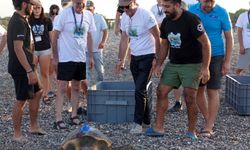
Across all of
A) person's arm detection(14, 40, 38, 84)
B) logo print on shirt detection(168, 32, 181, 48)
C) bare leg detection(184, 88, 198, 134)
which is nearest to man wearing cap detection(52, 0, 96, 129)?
person's arm detection(14, 40, 38, 84)

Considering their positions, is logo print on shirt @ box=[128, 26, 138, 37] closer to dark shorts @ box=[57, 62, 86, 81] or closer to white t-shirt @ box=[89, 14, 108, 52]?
dark shorts @ box=[57, 62, 86, 81]

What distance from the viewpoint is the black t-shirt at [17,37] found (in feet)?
19.3

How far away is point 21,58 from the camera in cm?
588

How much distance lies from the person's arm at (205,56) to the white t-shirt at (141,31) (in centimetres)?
78

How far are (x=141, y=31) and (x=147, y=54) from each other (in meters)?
0.30

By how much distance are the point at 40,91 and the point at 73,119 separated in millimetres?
927

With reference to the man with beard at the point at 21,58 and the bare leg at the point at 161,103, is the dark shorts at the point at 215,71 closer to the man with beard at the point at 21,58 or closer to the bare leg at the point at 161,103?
the bare leg at the point at 161,103

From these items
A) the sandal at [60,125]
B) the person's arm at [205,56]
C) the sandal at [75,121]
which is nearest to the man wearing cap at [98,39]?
the sandal at [75,121]

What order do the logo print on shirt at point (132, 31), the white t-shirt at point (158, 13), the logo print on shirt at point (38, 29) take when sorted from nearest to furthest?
the logo print on shirt at point (132, 31)
the logo print on shirt at point (38, 29)
the white t-shirt at point (158, 13)

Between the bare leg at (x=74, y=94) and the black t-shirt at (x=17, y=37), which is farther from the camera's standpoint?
the bare leg at (x=74, y=94)

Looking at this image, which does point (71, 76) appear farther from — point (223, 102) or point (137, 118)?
Result: point (223, 102)

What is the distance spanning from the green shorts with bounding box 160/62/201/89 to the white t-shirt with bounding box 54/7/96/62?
1.25 m

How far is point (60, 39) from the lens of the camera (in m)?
6.93

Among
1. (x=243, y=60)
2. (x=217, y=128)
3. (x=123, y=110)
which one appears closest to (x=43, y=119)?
(x=123, y=110)
